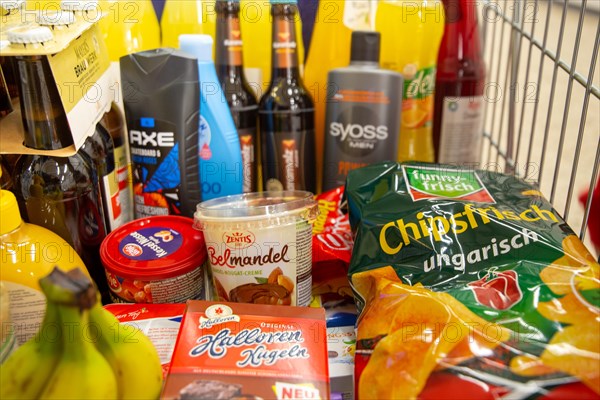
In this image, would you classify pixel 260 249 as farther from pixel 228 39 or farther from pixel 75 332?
pixel 228 39

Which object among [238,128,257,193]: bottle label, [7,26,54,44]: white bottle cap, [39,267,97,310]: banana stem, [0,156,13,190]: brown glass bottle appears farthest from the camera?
[238,128,257,193]: bottle label

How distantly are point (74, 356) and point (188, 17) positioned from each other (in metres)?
0.71

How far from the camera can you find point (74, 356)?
0.44m

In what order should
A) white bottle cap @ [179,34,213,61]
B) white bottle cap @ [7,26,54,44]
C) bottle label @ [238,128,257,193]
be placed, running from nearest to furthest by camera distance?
white bottle cap @ [7,26,54,44]
white bottle cap @ [179,34,213,61]
bottle label @ [238,128,257,193]

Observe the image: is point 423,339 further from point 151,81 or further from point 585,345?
point 151,81

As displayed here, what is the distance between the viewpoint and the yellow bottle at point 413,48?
3.29 ft

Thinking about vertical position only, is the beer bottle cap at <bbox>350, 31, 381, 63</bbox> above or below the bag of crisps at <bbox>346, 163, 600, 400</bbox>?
above

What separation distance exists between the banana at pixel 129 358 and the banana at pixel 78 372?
0.04ft

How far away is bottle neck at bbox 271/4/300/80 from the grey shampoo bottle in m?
0.07

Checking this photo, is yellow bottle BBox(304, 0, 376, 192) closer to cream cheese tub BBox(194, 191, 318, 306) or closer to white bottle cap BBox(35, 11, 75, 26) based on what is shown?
cream cheese tub BBox(194, 191, 318, 306)

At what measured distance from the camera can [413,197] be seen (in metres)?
0.70

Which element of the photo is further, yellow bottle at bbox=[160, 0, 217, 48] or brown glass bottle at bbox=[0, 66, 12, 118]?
yellow bottle at bbox=[160, 0, 217, 48]

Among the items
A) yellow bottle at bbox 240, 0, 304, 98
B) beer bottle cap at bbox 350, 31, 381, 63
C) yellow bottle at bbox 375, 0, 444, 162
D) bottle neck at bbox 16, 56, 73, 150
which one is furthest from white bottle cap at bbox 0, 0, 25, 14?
yellow bottle at bbox 375, 0, 444, 162

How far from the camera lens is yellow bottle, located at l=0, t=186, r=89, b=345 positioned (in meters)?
0.59
